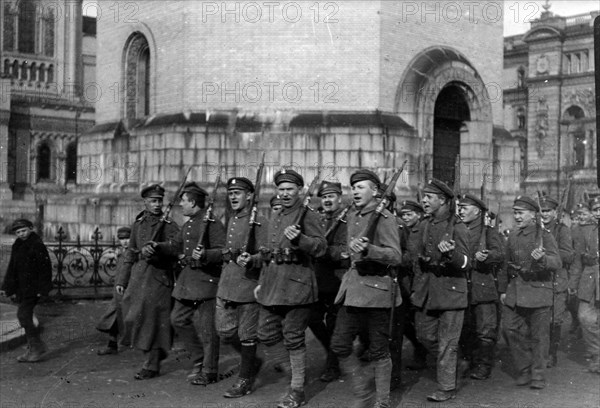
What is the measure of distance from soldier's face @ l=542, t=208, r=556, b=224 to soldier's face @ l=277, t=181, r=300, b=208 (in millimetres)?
4145

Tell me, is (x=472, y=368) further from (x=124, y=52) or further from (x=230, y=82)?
(x=124, y=52)

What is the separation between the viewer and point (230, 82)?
63.3 ft

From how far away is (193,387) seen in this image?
810 centimetres

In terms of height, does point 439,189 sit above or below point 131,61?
below

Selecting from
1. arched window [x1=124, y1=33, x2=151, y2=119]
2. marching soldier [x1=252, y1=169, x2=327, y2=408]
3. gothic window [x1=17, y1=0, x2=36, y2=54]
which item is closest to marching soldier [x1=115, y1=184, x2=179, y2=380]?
marching soldier [x1=252, y1=169, x2=327, y2=408]

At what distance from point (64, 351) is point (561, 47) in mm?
55746

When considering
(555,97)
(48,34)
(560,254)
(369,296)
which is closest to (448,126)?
(560,254)

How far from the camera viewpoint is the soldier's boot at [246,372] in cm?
773

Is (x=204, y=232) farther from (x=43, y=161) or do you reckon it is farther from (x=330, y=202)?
(x=43, y=161)

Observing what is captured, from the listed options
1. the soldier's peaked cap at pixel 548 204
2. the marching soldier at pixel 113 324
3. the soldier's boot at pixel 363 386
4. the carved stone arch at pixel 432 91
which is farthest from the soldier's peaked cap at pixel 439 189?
the carved stone arch at pixel 432 91

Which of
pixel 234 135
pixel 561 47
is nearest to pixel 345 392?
pixel 234 135

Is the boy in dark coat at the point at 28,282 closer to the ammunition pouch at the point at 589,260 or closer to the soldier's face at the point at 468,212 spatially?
the soldier's face at the point at 468,212

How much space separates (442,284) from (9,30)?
6303 cm

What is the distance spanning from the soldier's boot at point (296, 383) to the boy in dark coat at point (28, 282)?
3.72 m
